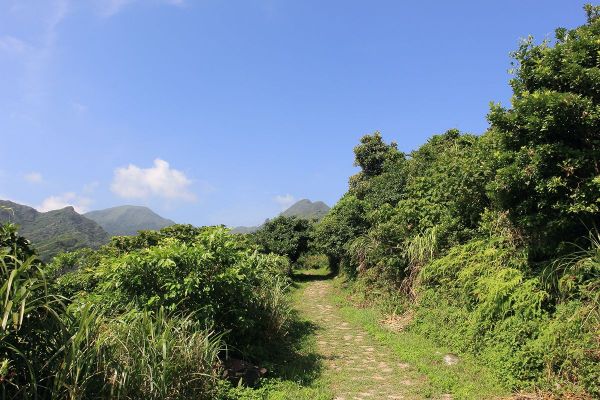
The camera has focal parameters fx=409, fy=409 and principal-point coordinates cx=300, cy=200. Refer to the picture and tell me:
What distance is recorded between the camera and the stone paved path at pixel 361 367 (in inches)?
232

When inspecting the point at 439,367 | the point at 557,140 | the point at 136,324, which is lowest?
the point at 439,367

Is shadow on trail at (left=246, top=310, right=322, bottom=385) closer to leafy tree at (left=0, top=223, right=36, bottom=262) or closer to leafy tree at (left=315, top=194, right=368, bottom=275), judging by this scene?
leafy tree at (left=0, top=223, right=36, bottom=262)

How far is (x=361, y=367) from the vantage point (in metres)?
7.10

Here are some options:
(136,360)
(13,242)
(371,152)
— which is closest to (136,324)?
(136,360)

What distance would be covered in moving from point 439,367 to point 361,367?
1.30m

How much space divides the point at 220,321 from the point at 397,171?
9.58 metres

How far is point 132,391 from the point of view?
4117 millimetres

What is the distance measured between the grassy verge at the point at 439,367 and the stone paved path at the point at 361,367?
160 mm

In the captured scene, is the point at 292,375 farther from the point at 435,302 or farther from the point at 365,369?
the point at 435,302

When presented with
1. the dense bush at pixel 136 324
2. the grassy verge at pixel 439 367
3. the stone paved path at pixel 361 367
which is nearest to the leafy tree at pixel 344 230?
the stone paved path at pixel 361 367

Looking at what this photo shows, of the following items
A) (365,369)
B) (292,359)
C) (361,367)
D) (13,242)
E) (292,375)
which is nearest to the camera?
(13,242)

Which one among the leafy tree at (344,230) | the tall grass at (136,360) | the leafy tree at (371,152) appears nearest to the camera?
the tall grass at (136,360)

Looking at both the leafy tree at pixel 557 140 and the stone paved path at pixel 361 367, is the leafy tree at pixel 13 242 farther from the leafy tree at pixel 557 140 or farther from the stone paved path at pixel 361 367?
the leafy tree at pixel 557 140

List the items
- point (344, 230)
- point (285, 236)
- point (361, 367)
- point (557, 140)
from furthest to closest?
point (285, 236), point (344, 230), point (361, 367), point (557, 140)
